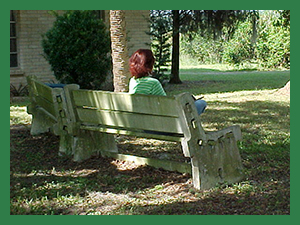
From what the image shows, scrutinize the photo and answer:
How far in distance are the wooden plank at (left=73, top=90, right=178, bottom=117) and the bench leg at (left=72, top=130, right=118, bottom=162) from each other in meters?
0.49

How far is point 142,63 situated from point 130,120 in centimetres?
63

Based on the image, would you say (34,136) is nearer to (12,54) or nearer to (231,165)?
(231,165)

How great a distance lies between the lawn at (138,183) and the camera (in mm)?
4094

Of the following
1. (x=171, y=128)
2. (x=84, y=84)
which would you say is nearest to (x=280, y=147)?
(x=171, y=128)

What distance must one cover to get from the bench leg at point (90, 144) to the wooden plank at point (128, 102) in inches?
19.4

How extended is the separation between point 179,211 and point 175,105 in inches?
38.5

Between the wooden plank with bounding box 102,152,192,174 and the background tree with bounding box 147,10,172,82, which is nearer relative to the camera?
the wooden plank with bounding box 102,152,192,174

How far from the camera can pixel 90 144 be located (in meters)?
5.80

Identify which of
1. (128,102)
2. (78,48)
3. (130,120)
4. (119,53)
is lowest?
(130,120)

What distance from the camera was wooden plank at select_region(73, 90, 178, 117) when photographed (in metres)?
4.36

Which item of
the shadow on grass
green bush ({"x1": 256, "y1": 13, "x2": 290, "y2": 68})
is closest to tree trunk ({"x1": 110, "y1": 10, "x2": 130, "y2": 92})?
the shadow on grass

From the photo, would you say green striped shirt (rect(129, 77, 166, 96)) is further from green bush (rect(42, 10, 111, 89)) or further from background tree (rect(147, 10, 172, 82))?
background tree (rect(147, 10, 172, 82))

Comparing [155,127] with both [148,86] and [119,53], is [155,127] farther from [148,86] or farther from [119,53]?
[119,53]

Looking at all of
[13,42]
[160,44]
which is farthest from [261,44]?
[13,42]
